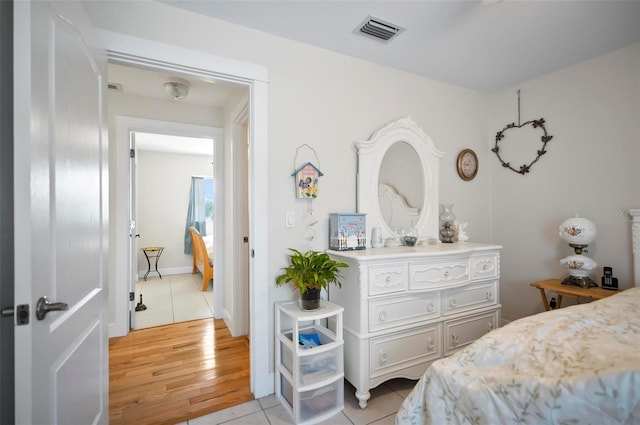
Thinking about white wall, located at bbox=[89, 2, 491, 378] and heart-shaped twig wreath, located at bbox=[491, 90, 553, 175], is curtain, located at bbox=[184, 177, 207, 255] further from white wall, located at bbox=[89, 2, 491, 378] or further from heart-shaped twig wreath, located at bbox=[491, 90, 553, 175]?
heart-shaped twig wreath, located at bbox=[491, 90, 553, 175]

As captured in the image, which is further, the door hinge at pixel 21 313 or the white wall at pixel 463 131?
the white wall at pixel 463 131

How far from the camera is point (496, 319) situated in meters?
2.47

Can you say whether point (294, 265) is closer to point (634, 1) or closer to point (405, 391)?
point (405, 391)

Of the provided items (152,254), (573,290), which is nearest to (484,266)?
(573,290)

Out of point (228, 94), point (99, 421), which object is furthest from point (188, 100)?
point (99, 421)

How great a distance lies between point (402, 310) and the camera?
2018 mm

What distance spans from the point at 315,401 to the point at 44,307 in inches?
57.7

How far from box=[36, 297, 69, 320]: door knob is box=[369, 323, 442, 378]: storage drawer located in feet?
5.24

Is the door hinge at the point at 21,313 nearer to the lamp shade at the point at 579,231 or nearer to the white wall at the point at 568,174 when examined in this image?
the lamp shade at the point at 579,231

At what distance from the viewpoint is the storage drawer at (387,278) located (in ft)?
6.22

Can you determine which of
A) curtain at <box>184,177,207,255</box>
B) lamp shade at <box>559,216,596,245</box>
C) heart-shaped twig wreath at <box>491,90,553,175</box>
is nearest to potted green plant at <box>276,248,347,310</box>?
lamp shade at <box>559,216,596,245</box>

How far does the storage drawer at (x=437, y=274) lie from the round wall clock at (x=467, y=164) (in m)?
1.10

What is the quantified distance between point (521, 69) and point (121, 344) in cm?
443

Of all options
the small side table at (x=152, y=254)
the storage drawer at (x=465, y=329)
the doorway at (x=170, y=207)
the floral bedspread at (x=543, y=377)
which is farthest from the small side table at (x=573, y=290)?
the small side table at (x=152, y=254)
